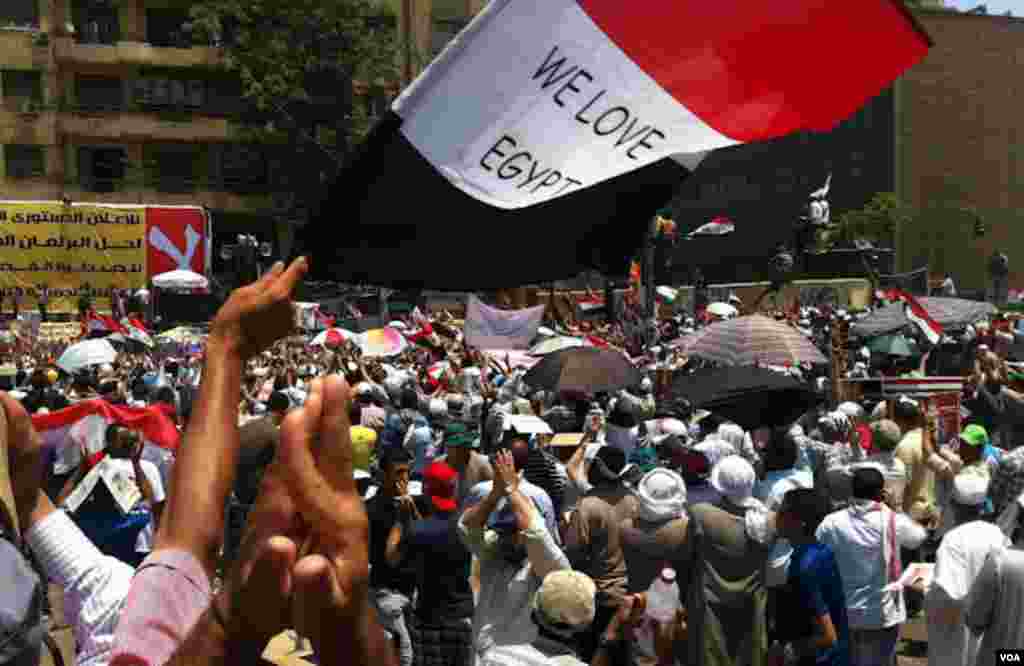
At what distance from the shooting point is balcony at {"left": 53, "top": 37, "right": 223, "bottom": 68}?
49.9m

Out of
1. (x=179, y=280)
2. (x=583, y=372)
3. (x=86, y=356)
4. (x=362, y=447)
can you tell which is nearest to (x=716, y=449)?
Answer: (x=362, y=447)

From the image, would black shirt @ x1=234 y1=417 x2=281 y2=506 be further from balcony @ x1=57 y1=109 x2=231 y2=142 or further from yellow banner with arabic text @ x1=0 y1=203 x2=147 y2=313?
balcony @ x1=57 y1=109 x2=231 y2=142

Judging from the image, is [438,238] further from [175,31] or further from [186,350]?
[175,31]

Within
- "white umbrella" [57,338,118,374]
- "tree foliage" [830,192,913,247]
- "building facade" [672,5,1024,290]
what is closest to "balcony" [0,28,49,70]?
"building facade" [672,5,1024,290]

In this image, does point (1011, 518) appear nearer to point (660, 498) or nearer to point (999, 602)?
point (999, 602)

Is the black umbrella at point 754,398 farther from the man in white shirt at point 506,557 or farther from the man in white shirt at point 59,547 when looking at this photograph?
the man in white shirt at point 59,547

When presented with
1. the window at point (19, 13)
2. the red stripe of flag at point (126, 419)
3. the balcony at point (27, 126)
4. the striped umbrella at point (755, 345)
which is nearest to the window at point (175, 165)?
the balcony at point (27, 126)

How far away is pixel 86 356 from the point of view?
16125 millimetres

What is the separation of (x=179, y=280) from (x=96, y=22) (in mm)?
23711

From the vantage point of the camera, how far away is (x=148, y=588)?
1636mm

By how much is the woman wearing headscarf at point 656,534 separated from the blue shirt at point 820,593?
62 centimetres

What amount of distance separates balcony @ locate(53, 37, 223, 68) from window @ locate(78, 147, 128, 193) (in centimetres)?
316

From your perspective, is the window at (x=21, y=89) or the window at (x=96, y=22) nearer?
the window at (x=21, y=89)

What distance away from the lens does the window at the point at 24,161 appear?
163 feet
